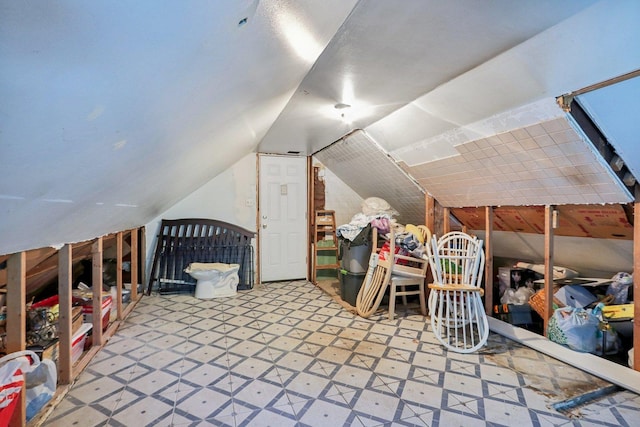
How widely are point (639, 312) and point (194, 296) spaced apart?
4.14 metres

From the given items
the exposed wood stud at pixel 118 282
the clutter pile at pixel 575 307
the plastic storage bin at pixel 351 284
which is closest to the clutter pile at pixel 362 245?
the plastic storage bin at pixel 351 284

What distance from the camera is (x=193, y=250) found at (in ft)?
14.3

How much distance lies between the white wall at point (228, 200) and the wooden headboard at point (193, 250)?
0.56ft

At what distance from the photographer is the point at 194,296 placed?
161 inches

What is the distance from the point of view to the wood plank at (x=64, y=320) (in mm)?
2000

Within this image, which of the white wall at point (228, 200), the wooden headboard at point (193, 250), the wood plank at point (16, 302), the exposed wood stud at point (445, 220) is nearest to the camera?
the wood plank at point (16, 302)

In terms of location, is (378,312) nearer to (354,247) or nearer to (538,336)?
(354,247)

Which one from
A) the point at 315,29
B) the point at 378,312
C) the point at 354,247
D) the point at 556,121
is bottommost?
the point at 378,312

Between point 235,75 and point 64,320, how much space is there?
1876 millimetres

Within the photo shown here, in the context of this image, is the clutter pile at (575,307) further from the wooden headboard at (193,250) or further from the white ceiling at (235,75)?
the wooden headboard at (193,250)

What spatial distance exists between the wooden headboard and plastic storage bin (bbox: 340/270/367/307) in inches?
55.8

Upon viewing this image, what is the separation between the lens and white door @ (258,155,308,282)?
4797 mm

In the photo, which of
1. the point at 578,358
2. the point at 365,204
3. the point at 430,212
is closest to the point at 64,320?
the point at 365,204

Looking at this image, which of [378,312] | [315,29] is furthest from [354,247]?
[315,29]
